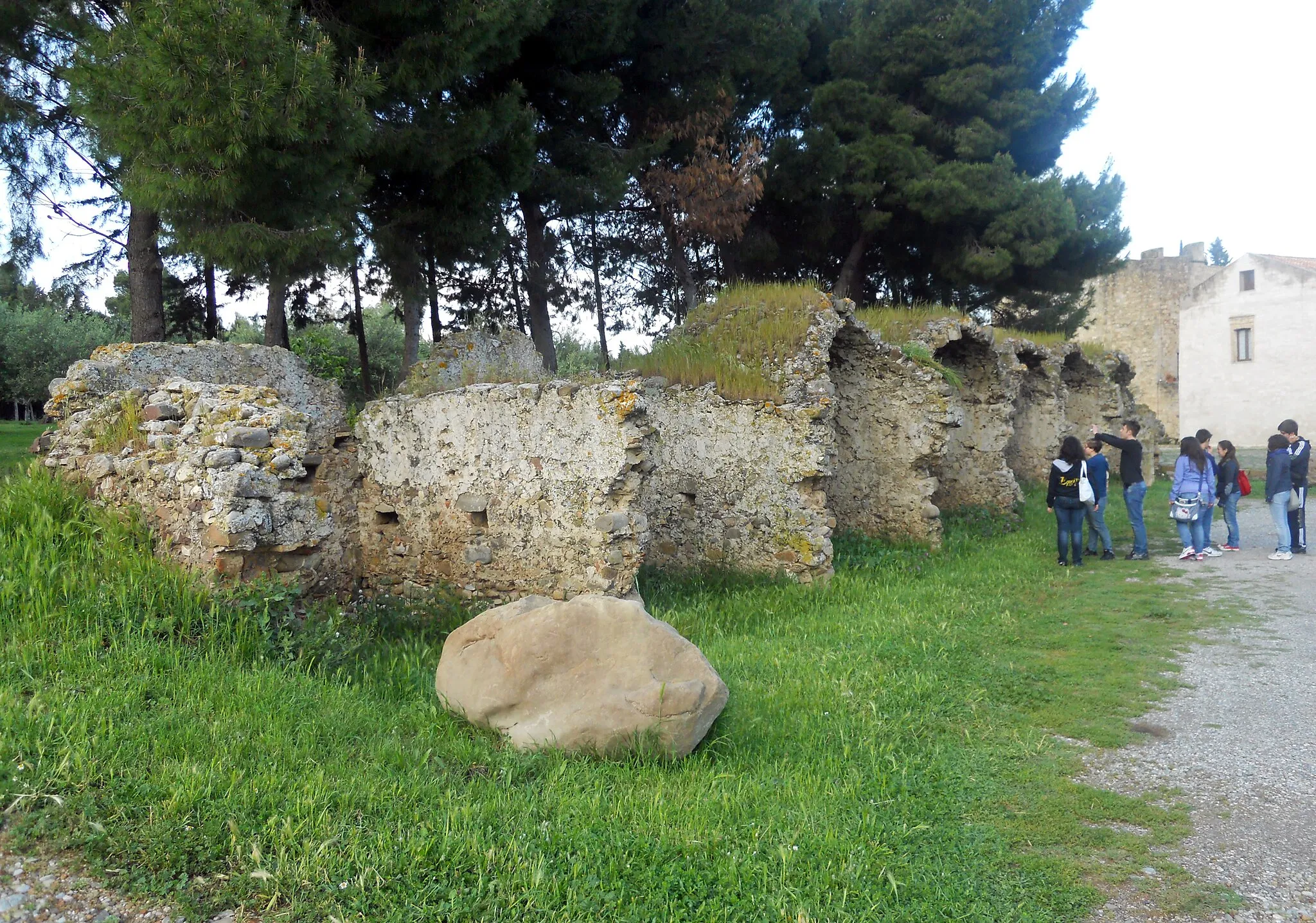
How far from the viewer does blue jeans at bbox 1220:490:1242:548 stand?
11625 mm

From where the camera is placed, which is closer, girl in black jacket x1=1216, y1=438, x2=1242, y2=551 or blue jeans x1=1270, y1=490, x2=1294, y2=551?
blue jeans x1=1270, y1=490, x2=1294, y2=551

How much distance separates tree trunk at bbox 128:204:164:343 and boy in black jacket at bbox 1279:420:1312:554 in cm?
1420

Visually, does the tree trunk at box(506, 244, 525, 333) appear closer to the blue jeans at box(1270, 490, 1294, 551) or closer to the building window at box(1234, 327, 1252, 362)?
the blue jeans at box(1270, 490, 1294, 551)

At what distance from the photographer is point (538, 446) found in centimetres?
693

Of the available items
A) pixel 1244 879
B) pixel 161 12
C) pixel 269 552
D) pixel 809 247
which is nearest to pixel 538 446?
pixel 269 552

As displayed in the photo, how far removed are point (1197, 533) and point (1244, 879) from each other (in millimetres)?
8980

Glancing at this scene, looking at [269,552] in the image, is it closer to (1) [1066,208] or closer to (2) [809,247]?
(2) [809,247]

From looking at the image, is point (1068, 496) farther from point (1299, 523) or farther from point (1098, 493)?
point (1299, 523)

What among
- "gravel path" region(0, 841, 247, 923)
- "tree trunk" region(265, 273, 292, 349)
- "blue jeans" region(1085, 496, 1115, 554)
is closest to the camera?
"gravel path" region(0, 841, 247, 923)

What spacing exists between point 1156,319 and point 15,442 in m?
39.9

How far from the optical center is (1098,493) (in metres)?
10.9

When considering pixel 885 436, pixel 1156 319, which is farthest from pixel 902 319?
pixel 1156 319

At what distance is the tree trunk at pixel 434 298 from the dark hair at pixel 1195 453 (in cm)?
→ 1057

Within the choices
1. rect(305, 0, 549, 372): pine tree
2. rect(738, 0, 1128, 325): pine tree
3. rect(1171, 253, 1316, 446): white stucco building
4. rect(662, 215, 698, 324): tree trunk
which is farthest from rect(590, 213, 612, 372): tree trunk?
rect(1171, 253, 1316, 446): white stucco building
